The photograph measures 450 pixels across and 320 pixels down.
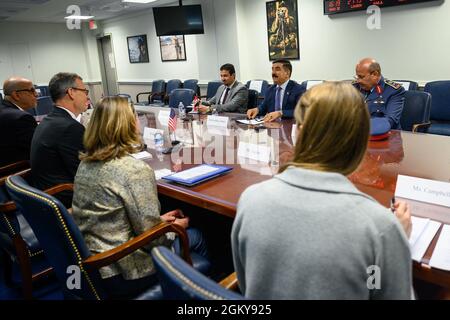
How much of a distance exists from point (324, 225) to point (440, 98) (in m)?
4.11

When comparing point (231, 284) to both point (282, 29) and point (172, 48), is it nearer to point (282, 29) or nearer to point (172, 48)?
point (282, 29)

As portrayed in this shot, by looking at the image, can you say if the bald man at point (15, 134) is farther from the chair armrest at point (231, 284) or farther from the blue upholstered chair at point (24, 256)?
the chair armrest at point (231, 284)

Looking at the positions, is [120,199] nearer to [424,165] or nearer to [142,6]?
[424,165]

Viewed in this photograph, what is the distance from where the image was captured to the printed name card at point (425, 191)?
1.34 metres

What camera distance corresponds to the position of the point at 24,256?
1910 mm

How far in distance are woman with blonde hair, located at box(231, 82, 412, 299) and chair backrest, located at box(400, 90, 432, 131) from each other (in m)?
2.84

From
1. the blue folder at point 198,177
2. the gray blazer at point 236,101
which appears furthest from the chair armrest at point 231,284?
the gray blazer at point 236,101

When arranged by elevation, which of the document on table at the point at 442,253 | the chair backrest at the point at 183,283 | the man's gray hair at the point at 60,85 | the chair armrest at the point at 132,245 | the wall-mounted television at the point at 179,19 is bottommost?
the chair armrest at the point at 132,245

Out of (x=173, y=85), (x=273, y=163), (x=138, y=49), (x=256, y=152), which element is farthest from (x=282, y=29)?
(x=138, y=49)

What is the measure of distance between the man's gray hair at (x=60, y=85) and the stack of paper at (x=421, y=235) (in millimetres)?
1982

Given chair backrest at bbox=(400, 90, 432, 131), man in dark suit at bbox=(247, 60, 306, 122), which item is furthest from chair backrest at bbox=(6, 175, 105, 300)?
chair backrest at bbox=(400, 90, 432, 131)

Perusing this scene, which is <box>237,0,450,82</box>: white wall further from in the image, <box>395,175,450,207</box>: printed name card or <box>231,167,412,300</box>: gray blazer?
<box>231,167,412,300</box>: gray blazer

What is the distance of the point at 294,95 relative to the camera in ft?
12.0
